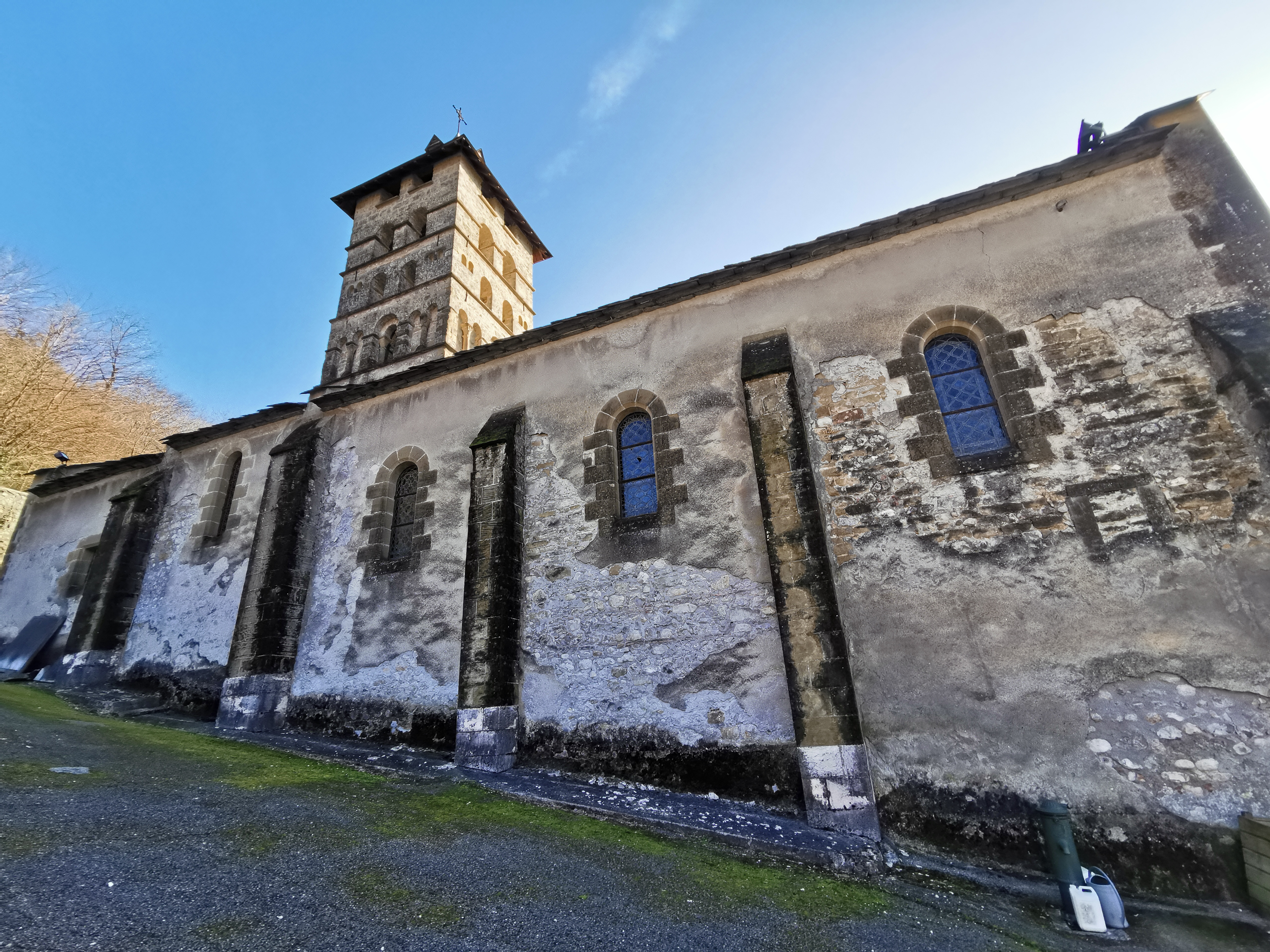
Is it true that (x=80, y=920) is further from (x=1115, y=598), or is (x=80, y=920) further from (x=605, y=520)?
(x=1115, y=598)

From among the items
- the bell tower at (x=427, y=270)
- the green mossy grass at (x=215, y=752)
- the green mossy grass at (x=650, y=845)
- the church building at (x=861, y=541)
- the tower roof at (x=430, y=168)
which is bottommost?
the green mossy grass at (x=650, y=845)

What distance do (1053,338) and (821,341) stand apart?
2.21 meters

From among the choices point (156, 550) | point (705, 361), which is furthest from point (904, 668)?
point (156, 550)

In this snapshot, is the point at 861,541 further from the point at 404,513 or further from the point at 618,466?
the point at 404,513

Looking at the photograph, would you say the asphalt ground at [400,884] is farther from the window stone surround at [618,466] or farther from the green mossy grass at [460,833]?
the window stone surround at [618,466]

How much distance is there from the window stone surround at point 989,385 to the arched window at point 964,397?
6cm

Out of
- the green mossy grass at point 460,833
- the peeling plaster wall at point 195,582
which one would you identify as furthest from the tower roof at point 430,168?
the green mossy grass at point 460,833

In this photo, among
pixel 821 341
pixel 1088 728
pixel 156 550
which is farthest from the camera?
pixel 156 550

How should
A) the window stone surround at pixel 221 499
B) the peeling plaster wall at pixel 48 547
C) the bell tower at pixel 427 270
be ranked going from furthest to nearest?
the bell tower at pixel 427 270
the peeling plaster wall at pixel 48 547
the window stone surround at pixel 221 499

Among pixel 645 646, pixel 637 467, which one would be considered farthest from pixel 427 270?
pixel 645 646

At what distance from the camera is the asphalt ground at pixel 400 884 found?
95.3 inches

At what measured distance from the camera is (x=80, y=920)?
2213mm

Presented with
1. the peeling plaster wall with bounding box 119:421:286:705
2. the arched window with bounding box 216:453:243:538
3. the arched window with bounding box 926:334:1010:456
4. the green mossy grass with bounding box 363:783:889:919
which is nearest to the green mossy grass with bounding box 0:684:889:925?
the green mossy grass with bounding box 363:783:889:919

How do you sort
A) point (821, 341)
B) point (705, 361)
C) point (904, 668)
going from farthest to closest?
1. point (705, 361)
2. point (821, 341)
3. point (904, 668)
